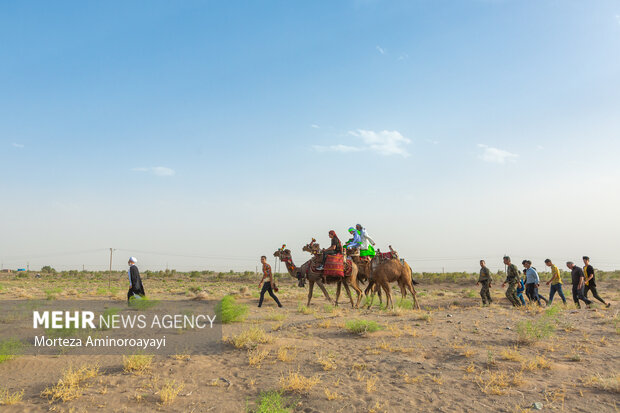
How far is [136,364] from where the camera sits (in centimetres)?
810

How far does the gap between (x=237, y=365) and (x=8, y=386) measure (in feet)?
13.7

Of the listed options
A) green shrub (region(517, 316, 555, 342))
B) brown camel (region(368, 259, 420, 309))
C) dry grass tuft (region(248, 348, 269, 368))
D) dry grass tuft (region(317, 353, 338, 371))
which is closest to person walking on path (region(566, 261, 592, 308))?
brown camel (region(368, 259, 420, 309))

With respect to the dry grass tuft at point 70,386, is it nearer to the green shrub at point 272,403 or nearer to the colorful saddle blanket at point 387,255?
the green shrub at point 272,403

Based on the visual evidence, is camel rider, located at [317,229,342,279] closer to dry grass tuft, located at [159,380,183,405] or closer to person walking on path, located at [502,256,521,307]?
person walking on path, located at [502,256,521,307]

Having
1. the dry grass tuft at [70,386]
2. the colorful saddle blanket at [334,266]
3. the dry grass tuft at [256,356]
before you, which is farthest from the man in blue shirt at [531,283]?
the dry grass tuft at [70,386]

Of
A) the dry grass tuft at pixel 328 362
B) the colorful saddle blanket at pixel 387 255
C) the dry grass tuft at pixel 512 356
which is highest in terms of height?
the colorful saddle blanket at pixel 387 255

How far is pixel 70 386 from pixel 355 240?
1254cm

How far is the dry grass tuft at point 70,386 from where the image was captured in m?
6.76

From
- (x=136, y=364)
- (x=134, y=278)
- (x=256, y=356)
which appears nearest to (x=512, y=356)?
(x=256, y=356)

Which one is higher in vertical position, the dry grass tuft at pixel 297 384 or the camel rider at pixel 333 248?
the camel rider at pixel 333 248

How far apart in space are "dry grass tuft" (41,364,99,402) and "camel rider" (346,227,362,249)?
38.3ft

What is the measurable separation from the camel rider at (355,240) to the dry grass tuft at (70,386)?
11669mm

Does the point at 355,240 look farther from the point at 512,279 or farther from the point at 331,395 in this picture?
the point at 331,395

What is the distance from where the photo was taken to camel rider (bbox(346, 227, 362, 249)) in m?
17.8
